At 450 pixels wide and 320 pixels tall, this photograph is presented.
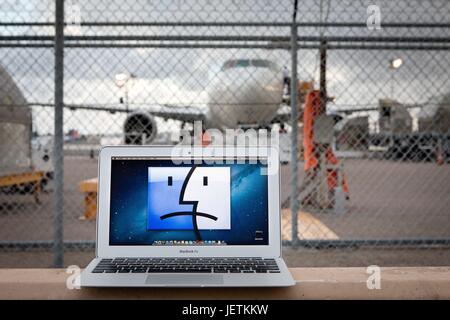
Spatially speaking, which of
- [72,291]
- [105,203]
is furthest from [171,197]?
[72,291]

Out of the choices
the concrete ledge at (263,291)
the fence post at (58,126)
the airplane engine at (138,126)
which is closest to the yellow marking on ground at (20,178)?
the airplane engine at (138,126)

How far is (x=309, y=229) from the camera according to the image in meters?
5.88

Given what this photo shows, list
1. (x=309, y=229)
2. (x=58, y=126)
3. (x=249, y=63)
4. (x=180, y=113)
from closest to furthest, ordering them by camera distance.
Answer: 1. (x=58, y=126)
2. (x=309, y=229)
3. (x=249, y=63)
4. (x=180, y=113)

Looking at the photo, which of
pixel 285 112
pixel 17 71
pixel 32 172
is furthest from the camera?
pixel 285 112

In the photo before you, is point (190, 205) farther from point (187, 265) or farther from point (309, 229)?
point (309, 229)

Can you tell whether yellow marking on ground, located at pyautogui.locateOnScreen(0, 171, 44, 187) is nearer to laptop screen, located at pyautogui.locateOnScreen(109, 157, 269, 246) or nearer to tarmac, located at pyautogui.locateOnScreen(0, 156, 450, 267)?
tarmac, located at pyautogui.locateOnScreen(0, 156, 450, 267)

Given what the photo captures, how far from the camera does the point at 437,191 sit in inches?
463

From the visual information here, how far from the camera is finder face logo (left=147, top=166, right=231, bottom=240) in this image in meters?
1.46

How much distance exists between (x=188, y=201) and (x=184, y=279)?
1.11 ft

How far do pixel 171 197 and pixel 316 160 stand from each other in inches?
250

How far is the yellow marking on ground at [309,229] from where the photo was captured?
543cm

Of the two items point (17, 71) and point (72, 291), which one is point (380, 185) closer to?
point (17, 71)

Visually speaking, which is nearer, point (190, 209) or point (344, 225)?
point (190, 209)

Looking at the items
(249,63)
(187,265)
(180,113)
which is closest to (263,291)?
(187,265)
